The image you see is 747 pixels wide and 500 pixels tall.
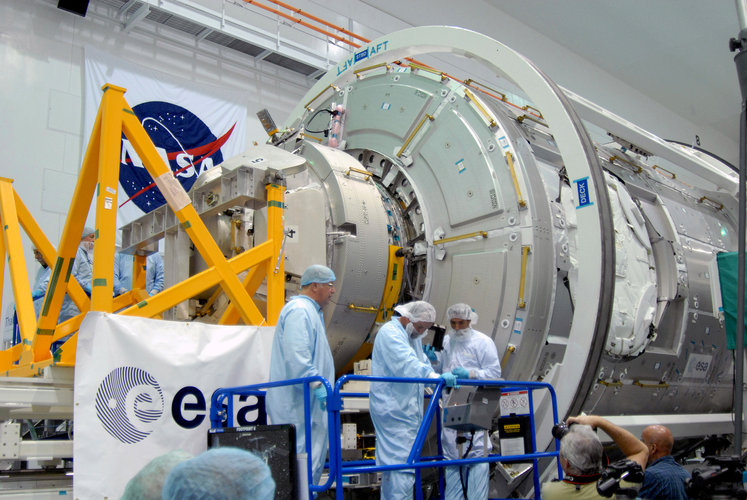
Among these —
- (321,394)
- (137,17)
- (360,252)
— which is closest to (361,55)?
(360,252)

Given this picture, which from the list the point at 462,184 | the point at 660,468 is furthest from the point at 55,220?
the point at 660,468

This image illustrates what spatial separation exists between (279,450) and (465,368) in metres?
1.77

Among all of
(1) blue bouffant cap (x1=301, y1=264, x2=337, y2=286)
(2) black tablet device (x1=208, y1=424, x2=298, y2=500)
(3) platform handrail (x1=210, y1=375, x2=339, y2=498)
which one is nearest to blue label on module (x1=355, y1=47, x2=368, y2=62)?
(1) blue bouffant cap (x1=301, y1=264, x2=337, y2=286)

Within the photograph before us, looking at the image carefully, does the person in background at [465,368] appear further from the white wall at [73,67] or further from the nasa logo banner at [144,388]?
the white wall at [73,67]

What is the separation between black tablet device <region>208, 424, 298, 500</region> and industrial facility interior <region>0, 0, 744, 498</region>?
0.14 ft

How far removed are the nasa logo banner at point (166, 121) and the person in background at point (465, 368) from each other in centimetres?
502

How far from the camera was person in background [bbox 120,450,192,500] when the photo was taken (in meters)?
1.46

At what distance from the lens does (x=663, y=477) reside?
321 centimetres

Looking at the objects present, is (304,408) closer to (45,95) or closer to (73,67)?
(45,95)

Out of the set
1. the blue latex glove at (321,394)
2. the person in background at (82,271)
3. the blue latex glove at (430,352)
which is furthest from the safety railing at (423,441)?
the person in background at (82,271)

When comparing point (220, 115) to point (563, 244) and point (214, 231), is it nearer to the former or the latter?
point (214, 231)

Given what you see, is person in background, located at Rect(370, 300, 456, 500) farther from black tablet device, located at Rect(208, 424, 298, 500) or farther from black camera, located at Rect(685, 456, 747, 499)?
black camera, located at Rect(685, 456, 747, 499)

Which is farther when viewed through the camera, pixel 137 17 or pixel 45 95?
pixel 137 17

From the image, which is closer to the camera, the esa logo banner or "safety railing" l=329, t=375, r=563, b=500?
"safety railing" l=329, t=375, r=563, b=500
